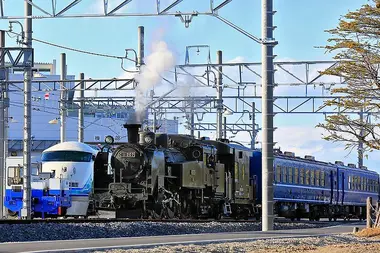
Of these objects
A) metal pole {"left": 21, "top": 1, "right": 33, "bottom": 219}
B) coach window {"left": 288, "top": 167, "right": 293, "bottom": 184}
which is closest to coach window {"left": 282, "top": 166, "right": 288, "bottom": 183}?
coach window {"left": 288, "top": 167, "right": 293, "bottom": 184}

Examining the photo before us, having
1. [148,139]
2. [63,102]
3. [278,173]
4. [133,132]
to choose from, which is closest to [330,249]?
[148,139]

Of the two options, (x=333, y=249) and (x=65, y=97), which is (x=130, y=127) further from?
(x=65, y=97)

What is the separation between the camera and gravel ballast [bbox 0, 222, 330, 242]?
2328 cm

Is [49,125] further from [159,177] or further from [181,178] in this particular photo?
[159,177]

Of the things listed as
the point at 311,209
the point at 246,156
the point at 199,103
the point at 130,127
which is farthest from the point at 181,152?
the point at 199,103

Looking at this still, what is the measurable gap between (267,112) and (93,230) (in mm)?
6905

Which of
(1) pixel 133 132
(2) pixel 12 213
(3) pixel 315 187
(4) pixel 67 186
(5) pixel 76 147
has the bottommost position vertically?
(2) pixel 12 213

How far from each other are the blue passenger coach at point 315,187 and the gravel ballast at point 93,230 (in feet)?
45.9

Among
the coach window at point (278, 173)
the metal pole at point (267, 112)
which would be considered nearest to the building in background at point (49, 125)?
the coach window at point (278, 173)

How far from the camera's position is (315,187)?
49.5m

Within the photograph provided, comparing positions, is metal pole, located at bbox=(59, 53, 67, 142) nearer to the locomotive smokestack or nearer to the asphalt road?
the locomotive smokestack

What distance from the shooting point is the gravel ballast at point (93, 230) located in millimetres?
23281

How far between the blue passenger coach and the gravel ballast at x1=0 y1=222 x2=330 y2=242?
45.9 ft

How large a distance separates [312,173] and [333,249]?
2726 cm
